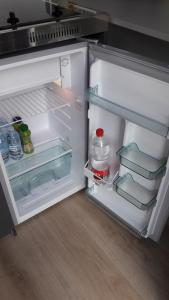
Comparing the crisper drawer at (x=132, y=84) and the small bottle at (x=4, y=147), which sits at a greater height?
the crisper drawer at (x=132, y=84)

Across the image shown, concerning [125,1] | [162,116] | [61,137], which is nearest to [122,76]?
[162,116]

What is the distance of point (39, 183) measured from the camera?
1600mm

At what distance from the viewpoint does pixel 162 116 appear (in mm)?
922

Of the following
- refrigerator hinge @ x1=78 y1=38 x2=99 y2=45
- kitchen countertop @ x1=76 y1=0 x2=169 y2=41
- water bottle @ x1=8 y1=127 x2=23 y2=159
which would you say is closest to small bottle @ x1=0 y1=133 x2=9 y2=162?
water bottle @ x1=8 y1=127 x2=23 y2=159

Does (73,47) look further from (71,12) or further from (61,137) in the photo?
(61,137)

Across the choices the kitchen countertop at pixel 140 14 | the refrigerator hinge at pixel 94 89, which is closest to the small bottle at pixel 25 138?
the refrigerator hinge at pixel 94 89

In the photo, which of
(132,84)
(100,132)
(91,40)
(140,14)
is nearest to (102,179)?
(100,132)

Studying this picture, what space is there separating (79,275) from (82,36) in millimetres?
1108

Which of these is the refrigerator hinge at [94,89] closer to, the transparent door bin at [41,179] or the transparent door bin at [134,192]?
the transparent door bin at [134,192]

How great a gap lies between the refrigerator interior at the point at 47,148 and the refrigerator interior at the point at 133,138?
15 cm

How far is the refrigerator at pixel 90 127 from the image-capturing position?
94 centimetres

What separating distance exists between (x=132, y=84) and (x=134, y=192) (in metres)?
0.54

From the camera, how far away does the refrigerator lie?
3.10 feet

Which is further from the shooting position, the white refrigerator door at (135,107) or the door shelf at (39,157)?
the door shelf at (39,157)
